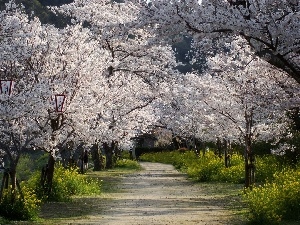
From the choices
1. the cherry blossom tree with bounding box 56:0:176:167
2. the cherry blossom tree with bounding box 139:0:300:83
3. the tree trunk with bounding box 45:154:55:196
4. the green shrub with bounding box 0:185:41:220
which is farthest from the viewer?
the cherry blossom tree with bounding box 56:0:176:167

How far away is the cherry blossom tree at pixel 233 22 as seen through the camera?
7.48 metres

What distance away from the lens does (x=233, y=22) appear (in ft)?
24.9

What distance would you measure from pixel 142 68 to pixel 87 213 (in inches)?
668

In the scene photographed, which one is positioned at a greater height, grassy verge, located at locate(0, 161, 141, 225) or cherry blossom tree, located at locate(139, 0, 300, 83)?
cherry blossom tree, located at locate(139, 0, 300, 83)

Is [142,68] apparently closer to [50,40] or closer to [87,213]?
[50,40]

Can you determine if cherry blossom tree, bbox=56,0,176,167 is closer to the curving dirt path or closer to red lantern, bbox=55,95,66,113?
the curving dirt path

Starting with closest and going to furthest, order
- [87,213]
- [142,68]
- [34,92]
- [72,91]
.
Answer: [34,92]
[87,213]
[72,91]
[142,68]

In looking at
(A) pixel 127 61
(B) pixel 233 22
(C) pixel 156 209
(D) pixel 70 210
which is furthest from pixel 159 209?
(A) pixel 127 61

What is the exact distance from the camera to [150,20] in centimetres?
854

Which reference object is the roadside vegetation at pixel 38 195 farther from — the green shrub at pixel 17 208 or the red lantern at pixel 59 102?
the red lantern at pixel 59 102

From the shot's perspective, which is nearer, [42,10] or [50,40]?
[50,40]

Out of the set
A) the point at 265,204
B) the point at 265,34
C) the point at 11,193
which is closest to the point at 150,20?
the point at 265,34

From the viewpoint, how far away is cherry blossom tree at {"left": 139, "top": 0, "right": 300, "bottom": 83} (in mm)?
7480

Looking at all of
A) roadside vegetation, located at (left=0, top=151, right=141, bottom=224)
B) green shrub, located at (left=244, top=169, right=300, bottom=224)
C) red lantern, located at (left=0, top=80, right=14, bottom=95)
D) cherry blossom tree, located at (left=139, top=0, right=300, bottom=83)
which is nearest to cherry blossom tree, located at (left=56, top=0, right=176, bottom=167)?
roadside vegetation, located at (left=0, top=151, right=141, bottom=224)
